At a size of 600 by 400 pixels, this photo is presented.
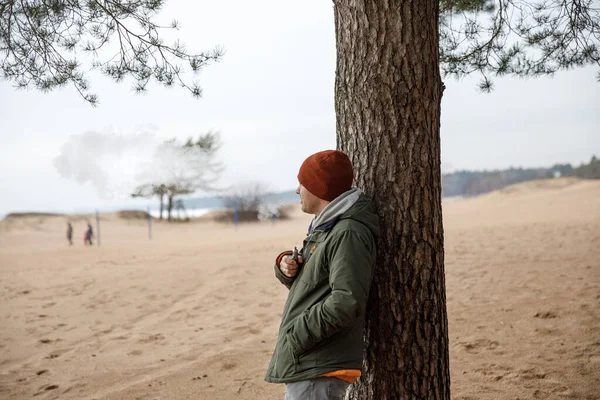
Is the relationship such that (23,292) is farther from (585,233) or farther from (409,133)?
(585,233)

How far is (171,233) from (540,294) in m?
21.2

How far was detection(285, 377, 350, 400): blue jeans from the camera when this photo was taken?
2016 millimetres

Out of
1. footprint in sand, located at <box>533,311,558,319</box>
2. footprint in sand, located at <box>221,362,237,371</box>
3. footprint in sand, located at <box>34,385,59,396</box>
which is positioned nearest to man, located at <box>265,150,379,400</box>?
footprint in sand, located at <box>221,362,237,371</box>

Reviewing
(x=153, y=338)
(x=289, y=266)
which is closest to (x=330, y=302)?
(x=289, y=266)

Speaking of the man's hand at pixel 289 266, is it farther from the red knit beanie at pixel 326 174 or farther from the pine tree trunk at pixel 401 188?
the pine tree trunk at pixel 401 188

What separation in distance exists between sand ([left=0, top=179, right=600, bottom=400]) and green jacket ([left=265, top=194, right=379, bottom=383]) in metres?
1.68

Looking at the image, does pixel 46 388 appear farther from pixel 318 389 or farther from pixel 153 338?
pixel 318 389

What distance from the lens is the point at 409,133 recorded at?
2457 mm

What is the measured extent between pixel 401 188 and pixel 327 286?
668 millimetres

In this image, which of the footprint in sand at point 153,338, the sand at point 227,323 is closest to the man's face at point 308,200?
the sand at point 227,323

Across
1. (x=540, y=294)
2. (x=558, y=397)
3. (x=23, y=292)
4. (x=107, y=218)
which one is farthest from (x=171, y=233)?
(x=558, y=397)

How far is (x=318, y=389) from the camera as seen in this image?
2.02 m

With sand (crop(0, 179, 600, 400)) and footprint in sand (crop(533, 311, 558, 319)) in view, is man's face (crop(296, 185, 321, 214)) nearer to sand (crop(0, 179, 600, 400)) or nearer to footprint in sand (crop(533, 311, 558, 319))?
sand (crop(0, 179, 600, 400))

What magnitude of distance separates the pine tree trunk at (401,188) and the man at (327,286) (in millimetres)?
326
